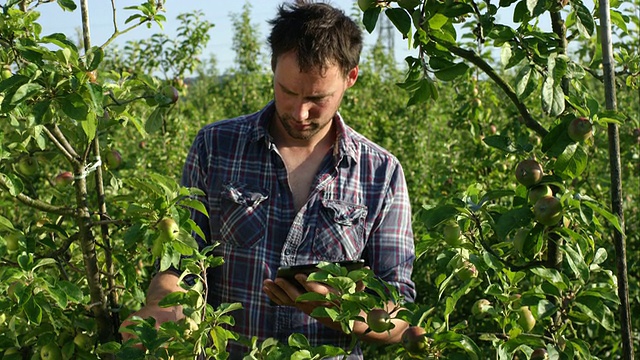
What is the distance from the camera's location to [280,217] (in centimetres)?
229

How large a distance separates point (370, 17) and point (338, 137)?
90cm

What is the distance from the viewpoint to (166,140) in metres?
5.24

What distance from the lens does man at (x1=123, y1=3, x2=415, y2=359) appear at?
2244 mm

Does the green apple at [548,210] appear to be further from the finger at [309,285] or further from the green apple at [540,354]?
the finger at [309,285]

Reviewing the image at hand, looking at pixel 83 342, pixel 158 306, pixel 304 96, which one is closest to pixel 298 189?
pixel 304 96

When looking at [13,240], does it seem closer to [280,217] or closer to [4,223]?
[4,223]

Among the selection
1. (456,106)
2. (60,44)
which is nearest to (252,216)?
(60,44)

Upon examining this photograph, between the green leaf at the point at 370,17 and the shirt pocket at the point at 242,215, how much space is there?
2.89ft

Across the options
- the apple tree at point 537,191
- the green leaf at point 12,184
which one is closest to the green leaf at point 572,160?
the apple tree at point 537,191

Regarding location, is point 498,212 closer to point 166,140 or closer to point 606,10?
point 606,10

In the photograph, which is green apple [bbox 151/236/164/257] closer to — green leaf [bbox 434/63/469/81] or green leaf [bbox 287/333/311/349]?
green leaf [bbox 287/333/311/349]

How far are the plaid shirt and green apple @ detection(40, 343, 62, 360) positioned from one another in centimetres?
49

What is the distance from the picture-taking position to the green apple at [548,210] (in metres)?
1.35

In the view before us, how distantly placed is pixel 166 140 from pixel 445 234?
155 inches
